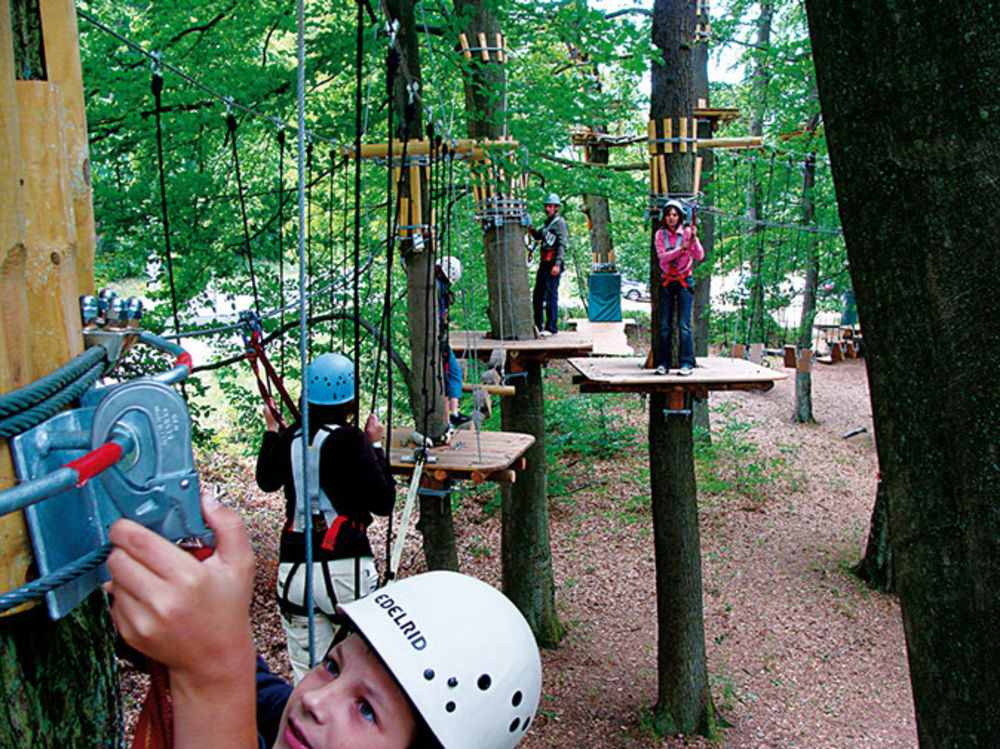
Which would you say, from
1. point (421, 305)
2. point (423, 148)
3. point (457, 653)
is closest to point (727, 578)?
point (421, 305)

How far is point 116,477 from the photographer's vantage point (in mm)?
667

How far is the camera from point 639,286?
2752 centimetres

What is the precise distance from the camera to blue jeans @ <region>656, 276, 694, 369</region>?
250 inches

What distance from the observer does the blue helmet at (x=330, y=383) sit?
3.03 m

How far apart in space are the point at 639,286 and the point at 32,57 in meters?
27.5

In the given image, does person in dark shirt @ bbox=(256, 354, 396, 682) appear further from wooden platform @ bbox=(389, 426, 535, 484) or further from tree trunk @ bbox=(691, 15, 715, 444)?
tree trunk @ bbox=(691, 15, 715, 444)

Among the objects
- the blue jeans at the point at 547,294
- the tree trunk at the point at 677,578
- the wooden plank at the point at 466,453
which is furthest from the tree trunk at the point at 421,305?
the blue jeans at the point at 547,294

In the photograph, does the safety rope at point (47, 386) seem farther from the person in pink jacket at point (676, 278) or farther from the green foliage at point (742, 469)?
the green foliage at point (742, 469)

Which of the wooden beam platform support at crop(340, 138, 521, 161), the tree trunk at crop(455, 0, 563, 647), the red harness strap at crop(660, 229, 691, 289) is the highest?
the wooden beam platform support at crop(340, 138, 521, 161)

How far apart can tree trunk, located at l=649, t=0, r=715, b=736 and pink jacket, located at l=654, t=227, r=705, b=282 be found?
0.19 meters

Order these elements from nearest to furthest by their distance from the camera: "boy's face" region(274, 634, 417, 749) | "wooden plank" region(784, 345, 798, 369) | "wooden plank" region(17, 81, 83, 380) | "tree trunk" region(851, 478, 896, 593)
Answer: "wooden plank" region(17, 81, 83, 380)
"boy's face" region(274, 634, 417, 749)
"tree trunk" region(851, 478, 896, 593)
"wooden plank" region(784, 345, 798, 369)

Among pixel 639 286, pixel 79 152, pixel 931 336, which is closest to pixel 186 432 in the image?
pixel 79 152

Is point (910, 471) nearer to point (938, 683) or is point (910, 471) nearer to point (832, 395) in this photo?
point (938, 683)

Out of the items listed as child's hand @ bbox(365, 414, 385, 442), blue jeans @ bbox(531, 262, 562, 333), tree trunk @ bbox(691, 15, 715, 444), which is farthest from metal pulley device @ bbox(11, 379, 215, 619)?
tree trunk @ bbox(691, 15, 715, 444)
